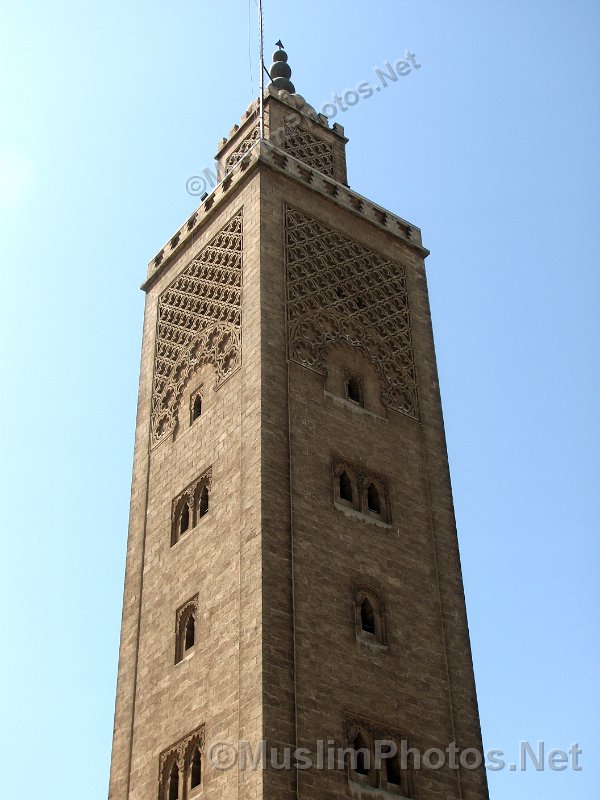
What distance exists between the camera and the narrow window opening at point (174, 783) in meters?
13.0

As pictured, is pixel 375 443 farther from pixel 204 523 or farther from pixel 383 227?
pixel 383 227

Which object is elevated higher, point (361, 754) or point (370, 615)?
point (370, 615)

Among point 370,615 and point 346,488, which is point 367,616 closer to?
point 370,615

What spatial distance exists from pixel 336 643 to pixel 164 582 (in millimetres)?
2960

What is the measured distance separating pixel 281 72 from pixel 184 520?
10.7 m

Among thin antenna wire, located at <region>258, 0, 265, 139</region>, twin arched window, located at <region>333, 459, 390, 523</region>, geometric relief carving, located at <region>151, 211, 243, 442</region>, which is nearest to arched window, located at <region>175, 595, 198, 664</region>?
twin arched window, located at <region>333, 459, 390, 523</region>

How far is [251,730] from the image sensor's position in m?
11.8

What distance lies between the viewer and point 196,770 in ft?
41.8

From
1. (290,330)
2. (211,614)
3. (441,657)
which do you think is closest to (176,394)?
(290,330)

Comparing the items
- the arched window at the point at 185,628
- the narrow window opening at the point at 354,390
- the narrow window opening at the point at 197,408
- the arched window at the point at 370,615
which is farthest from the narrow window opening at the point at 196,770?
the narrow window opening at the point at 354,390

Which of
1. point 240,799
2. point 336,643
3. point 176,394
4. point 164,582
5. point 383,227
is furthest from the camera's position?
point 383,227

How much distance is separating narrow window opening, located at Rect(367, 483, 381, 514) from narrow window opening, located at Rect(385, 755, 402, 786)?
3.41 meters

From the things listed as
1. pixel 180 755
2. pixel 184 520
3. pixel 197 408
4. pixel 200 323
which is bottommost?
pixel 180 755

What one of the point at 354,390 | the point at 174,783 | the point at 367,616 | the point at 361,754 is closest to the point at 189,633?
the point at 174,783
